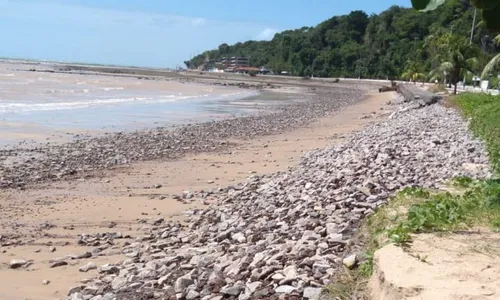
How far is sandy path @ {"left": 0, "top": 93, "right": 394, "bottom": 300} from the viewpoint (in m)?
6.76

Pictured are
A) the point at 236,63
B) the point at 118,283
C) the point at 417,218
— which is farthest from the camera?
the point at 236,63

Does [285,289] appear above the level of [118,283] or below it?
above

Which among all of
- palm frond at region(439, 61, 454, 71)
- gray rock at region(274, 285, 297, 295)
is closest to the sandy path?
gray rock at region(274, 285, 297, 295)

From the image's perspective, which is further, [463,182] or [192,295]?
[463,182]

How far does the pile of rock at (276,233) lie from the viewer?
502 centimetres

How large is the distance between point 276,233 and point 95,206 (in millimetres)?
4637

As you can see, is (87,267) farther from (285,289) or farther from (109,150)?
(109,150)

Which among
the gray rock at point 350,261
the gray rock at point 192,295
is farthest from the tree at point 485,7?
the gray rock at point 192,295

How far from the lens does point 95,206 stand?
10.1m

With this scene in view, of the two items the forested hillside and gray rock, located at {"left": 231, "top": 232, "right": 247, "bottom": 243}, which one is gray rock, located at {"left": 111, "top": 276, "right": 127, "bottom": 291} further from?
the forested hillside

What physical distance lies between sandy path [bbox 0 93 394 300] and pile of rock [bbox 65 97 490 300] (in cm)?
59

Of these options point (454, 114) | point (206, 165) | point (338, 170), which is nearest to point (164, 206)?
point (338, 170)

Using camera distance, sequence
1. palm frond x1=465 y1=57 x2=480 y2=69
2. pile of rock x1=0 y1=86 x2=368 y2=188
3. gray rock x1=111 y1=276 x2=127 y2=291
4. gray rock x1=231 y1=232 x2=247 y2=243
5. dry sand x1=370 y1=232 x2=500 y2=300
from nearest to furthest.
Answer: dry sand x1=370 y1=232 x2=500 y2=300
gray rock x1=111 y1=276 x2=127 y2=291
gray rock x1=231 y1=232 x2=247 y2=243
pile of rock x1=0 y1=86 x2=368 y2=188
palm frond x1=465 y1=57 x2=480 y2=69

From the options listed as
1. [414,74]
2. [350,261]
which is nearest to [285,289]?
[350,261]
